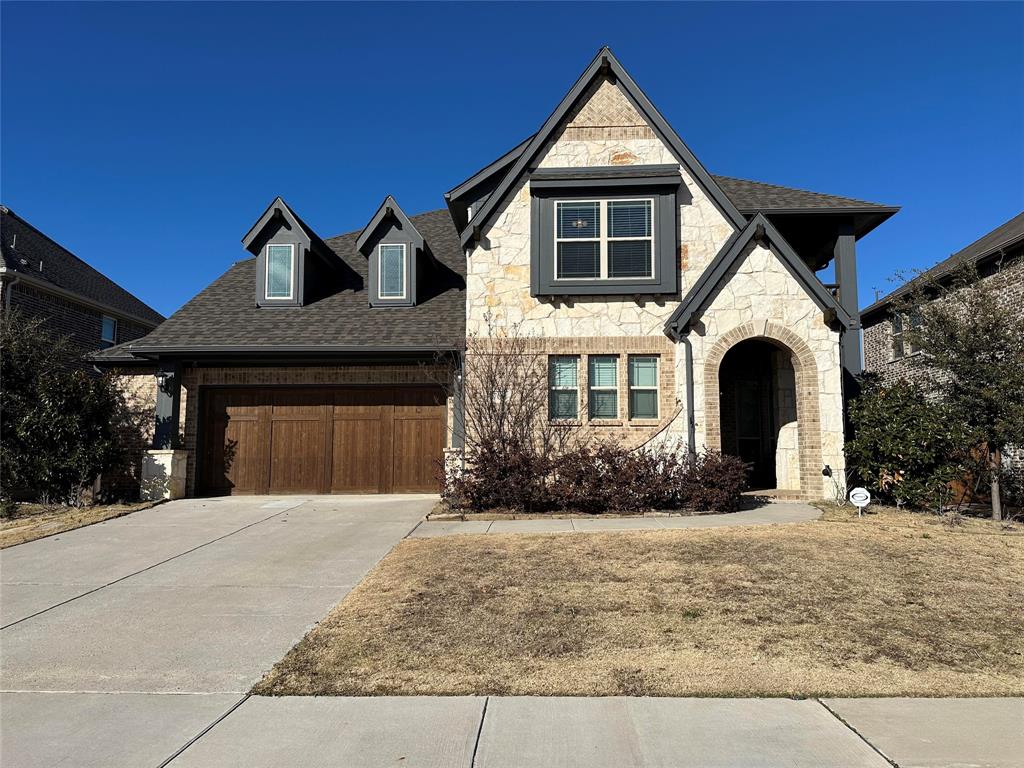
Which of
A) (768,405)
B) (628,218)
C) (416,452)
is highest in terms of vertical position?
(628,218)

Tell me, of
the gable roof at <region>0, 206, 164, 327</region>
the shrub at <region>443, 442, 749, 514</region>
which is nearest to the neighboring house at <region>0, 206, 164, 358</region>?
the gable roof at <region>0, 206, 164, 327</region>

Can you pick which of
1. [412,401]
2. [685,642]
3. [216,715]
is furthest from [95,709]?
[412,401]

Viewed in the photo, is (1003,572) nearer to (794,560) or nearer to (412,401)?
(794,560)

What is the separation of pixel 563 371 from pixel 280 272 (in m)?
7.39

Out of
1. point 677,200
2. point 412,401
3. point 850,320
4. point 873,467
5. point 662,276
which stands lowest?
point 873,467

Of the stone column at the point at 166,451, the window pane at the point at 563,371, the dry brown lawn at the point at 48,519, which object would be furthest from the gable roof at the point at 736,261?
the dry brown lawn at the point at 48,519

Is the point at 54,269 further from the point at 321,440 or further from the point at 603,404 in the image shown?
the point at 603,404

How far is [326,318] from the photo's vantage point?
15.0 meters

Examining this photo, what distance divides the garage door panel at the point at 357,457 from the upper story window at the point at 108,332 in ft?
39.6

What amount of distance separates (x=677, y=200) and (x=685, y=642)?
10550 millimetres

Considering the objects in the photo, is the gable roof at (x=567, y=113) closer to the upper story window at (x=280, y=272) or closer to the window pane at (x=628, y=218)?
the window pane at (x=628, y=218)

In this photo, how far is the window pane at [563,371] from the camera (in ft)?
44.2

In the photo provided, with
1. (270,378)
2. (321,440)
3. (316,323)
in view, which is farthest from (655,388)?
(270,378)

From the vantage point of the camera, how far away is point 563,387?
1345 centimetres
